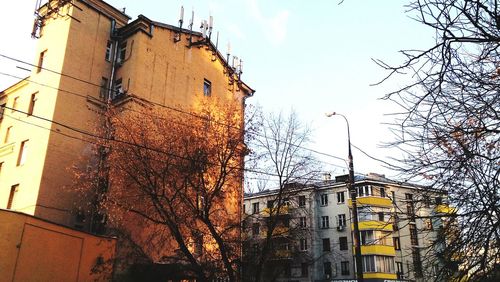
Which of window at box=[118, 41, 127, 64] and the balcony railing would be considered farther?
the balcony railing

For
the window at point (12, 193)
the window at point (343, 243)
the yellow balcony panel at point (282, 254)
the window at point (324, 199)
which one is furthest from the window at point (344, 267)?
the window at point (12, 193)

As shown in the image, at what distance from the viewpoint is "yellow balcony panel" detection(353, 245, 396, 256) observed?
43.1m

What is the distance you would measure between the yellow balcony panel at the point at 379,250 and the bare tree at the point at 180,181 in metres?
26.7

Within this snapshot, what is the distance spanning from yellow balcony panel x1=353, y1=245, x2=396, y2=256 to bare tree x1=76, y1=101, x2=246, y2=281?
1053 inches

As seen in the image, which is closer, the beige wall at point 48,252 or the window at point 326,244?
the beige wall at point 48,252

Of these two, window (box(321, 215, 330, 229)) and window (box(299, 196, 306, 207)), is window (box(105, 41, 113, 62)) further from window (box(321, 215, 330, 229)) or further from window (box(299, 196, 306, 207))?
window (box(321, 215, 330, 229))

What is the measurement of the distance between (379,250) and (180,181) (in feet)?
102

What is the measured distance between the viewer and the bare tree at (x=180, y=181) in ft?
57.6

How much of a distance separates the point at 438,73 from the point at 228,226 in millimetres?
15963

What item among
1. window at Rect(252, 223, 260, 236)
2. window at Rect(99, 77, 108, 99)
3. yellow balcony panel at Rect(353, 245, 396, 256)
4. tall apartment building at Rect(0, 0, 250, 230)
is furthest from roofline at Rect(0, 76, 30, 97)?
yellow balcony panel at Rect(353, 245, 396, 256)

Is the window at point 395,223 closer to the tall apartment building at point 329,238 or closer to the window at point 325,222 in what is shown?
the tall apartment building at point 329,238

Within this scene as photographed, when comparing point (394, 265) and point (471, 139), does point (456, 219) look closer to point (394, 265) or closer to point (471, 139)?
point (471, 139)

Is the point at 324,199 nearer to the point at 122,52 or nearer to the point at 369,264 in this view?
the point at 369,264

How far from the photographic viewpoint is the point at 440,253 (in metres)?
6.34
